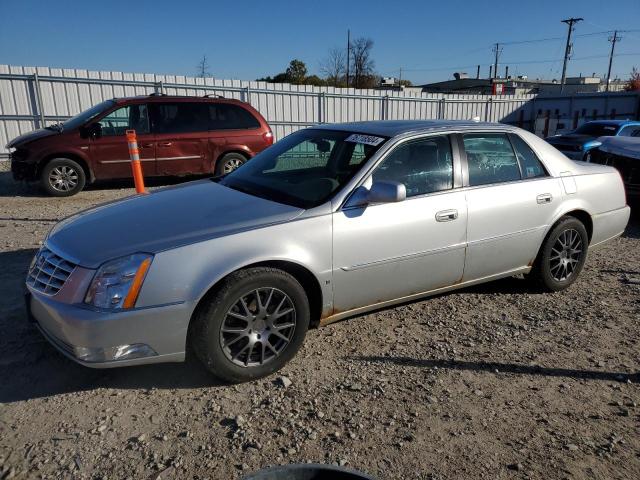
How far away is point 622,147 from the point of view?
25.3ft

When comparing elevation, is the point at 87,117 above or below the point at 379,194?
above

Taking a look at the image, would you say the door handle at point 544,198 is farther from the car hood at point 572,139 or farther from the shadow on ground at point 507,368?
the car hood at point 572,139

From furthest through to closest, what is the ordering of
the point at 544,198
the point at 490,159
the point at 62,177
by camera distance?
the point at 62,177 < the point at 544,198 < the point at 490,159

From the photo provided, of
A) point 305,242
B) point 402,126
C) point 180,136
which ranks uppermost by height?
point 402,126

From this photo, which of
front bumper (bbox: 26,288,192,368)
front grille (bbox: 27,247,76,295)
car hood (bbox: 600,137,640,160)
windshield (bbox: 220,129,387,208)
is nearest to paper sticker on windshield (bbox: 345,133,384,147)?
windshield (bbox: 220,129,387,208)

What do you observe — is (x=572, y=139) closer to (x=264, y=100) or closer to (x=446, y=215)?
(x=264, y=100)

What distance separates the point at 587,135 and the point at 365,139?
1121 cm

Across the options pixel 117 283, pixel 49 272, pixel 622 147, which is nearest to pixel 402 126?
pixel 117 283

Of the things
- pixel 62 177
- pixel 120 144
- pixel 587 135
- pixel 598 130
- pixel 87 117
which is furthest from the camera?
pixel 598 130

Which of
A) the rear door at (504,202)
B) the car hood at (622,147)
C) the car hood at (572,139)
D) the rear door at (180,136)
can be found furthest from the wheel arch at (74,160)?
the car hood at (572,139)

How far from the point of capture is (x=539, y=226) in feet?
14.5

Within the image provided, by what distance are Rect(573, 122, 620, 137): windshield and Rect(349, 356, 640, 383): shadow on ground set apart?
11.1 metres

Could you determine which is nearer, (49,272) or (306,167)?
(49,272)

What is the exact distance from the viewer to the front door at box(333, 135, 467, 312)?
3430 mm
